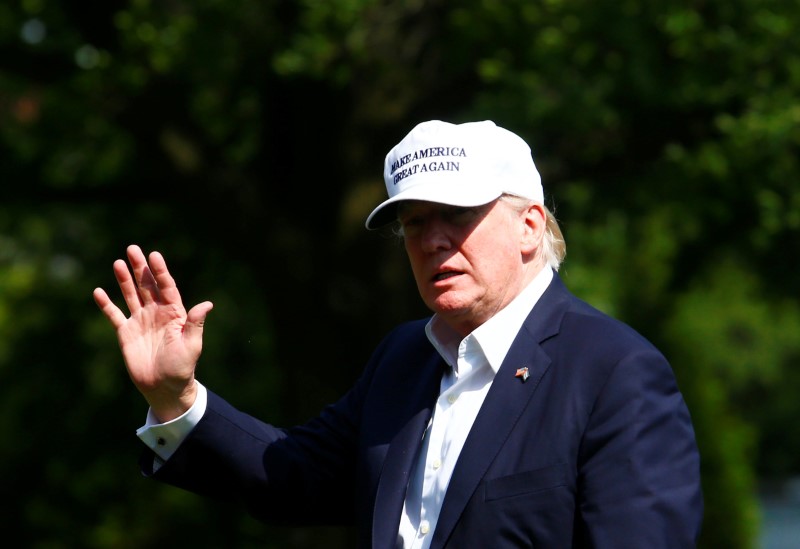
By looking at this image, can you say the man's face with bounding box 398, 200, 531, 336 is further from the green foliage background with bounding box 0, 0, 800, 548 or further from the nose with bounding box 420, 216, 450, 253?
the green foliage background with bounding box 0, 0, 800, 548

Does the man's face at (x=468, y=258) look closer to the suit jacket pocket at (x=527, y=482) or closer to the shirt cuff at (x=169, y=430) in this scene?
the suit jacket pocket at (x=527, y=482)

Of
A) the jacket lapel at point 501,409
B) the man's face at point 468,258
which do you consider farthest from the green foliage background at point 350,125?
the jacket lapel at point 501,409

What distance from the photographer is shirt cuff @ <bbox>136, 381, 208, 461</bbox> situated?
344cm

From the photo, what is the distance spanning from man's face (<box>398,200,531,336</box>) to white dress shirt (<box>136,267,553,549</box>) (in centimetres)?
5

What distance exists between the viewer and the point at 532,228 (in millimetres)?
3316

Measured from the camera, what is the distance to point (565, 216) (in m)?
11.6

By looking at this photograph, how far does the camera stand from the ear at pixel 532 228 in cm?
330

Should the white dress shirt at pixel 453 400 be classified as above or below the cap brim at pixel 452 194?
below

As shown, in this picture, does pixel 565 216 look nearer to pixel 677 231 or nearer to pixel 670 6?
pixel 677 231

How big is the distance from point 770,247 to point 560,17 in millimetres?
3079

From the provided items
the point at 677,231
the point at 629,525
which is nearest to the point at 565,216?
the point at 677,231

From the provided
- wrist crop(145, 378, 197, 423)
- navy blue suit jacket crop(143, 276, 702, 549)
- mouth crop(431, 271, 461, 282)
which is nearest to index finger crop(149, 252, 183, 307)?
wrist crop(145, 378, 197, 423)

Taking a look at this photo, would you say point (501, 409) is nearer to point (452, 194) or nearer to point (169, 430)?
point (452, 194)

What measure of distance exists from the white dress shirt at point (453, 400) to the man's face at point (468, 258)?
0.15ft
